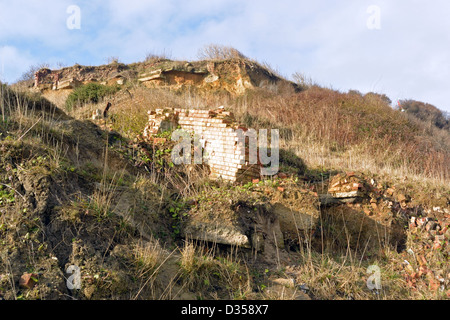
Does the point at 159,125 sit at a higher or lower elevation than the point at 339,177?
higher

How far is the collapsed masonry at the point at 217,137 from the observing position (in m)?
7.72

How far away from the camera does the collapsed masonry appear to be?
304 inches

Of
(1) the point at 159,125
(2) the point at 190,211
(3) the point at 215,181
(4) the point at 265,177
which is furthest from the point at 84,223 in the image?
(1) the point at 159,125

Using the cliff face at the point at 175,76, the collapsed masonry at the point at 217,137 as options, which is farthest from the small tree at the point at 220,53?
the collapsed masonry at the point at 217,137

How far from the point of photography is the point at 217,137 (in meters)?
8.16

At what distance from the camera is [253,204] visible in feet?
20.6

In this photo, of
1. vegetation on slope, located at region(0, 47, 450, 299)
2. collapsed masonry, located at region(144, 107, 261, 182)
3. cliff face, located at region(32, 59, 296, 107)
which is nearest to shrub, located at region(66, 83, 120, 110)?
cliff face, located at region(32, 59, 296, 107)

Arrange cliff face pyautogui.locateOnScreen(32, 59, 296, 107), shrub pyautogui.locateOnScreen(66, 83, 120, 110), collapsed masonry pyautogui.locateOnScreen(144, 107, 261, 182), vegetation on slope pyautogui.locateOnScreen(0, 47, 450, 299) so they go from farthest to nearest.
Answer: cliff face pyautogui.locateOnScreen(32, 59, 296, 107) → shrub pyautogui.locateOnScreen(66, 83, 120, 110) → collapsed masonry pyautogui.locateOnScreen(144, 107, 261, 182) → vegetation on slope pyautogui.locateOnScreen(0, 47, 450, 299)

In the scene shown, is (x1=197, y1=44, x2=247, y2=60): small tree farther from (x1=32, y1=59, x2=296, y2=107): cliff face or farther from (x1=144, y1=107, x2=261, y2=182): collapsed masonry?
(x1=144, y1=107, x2=261, y2=182): collapsed masonry

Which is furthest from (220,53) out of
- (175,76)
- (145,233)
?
(145,233)

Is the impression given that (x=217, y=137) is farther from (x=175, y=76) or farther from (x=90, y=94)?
(x=175, y=76)

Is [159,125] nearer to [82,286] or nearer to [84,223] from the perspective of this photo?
[84,223]

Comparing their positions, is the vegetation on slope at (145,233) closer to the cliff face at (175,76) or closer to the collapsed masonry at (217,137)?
the collapsed masonry at (217,137)

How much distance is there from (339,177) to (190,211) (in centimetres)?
359
